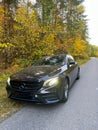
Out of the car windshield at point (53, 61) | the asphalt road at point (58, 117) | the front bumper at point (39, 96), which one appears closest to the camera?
the asphalt road at point (58, 117)

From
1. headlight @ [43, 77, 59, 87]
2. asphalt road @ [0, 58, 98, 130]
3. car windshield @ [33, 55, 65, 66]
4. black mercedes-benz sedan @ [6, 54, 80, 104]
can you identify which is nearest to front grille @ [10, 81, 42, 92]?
black mercedes-benz sedan @ [6, 54, 80, 104]

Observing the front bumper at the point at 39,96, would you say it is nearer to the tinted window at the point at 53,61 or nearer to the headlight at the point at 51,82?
the headlight at the point at 51,82

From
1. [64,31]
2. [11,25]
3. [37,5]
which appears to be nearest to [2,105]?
[11,25]

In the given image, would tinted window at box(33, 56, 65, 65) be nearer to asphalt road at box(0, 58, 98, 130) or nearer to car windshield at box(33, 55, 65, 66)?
car windshield at box(33, 55, 65, 66)

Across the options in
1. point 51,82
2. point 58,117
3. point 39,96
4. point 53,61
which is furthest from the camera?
point 53,61

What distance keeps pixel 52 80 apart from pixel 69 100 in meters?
1.19

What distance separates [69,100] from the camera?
5066mm

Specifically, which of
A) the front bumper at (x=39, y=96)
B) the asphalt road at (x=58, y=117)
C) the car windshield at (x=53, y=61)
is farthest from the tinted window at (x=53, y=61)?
the front bumper at (x=39, y=96)


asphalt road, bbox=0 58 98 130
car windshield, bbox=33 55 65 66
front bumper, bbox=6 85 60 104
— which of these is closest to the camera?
asphalt road, bbox=0 58 98 130

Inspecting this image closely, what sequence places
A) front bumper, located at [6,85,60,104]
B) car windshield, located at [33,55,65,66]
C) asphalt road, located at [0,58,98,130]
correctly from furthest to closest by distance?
car windshield, located at [33,55,65,66]
front bumper, located at [6,85,60,104]
asphalt road, located at [0,58,98,130]

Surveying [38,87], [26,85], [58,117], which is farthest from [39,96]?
[58,117]

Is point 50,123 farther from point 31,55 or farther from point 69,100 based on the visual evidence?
point 31,55

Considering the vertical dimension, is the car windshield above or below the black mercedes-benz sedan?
above

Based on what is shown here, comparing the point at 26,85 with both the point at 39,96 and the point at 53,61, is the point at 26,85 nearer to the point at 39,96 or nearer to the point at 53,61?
the point at 39,96
